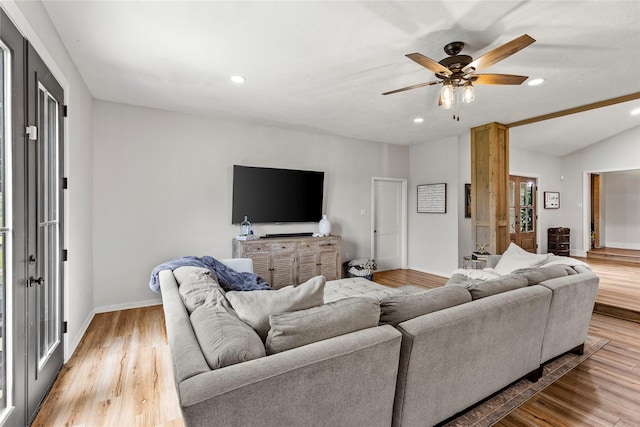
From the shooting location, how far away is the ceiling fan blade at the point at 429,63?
2.11 metres

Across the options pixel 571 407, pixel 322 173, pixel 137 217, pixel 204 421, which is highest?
pixel 322 173

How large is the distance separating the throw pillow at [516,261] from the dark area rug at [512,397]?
3.11 ft

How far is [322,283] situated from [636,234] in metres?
10.3

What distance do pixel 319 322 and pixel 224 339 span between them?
410mm

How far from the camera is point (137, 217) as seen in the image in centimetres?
392

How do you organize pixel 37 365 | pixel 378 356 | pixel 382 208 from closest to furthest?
pixel 378 356 < pixel 37 365 < pixel 382 208

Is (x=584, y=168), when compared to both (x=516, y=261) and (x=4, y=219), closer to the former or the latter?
(x=516, y=261)

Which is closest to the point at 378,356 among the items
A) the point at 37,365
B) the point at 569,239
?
the point at 37,365

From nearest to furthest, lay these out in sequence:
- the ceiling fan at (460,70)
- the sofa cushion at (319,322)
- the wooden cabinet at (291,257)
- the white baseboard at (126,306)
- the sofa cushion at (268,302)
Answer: the sofa cushion at (319,322), the sofa cushion at (268,302), the ceiling fan at (460,70), the white baseboard at (126,306), the wooden cabinet at (291,257)

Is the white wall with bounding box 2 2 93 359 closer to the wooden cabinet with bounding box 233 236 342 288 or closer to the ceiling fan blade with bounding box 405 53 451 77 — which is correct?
the wooden cabinet with bounding box 233 236 342 288

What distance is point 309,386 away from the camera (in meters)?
1.20

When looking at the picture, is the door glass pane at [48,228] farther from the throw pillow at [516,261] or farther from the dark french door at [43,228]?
the throw pillow at [516,261]

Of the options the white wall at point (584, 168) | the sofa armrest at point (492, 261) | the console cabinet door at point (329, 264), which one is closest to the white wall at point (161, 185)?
the console cabinet door at point (329, 264)

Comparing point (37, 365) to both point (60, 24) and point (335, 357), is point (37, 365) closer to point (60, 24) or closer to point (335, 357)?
point (335, 357)
